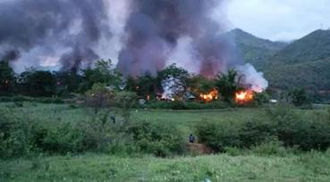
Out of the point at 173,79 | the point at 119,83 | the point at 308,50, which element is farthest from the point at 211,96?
the point at 308,50

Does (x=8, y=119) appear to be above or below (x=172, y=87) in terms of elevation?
below

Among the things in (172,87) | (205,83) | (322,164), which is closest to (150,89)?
(172,87)

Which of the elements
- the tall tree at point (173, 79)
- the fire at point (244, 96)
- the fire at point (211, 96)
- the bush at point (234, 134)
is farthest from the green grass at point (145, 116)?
the tall tree at point (173, 79)

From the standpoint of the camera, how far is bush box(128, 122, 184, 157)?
25.5 m

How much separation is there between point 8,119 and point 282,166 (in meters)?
12.3

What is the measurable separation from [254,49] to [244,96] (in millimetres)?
80131

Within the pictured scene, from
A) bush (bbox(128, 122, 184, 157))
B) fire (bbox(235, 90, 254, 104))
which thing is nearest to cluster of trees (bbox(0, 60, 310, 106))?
fire (bbox(235, 90, 254, 104))

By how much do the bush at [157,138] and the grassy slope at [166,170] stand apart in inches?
273

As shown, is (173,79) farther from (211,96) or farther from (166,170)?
(166,170)

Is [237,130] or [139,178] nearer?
[139,178]

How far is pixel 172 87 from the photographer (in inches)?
3302

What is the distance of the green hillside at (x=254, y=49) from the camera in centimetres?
13862

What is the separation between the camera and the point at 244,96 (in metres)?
79.1

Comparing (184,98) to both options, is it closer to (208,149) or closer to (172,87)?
(172,87)
